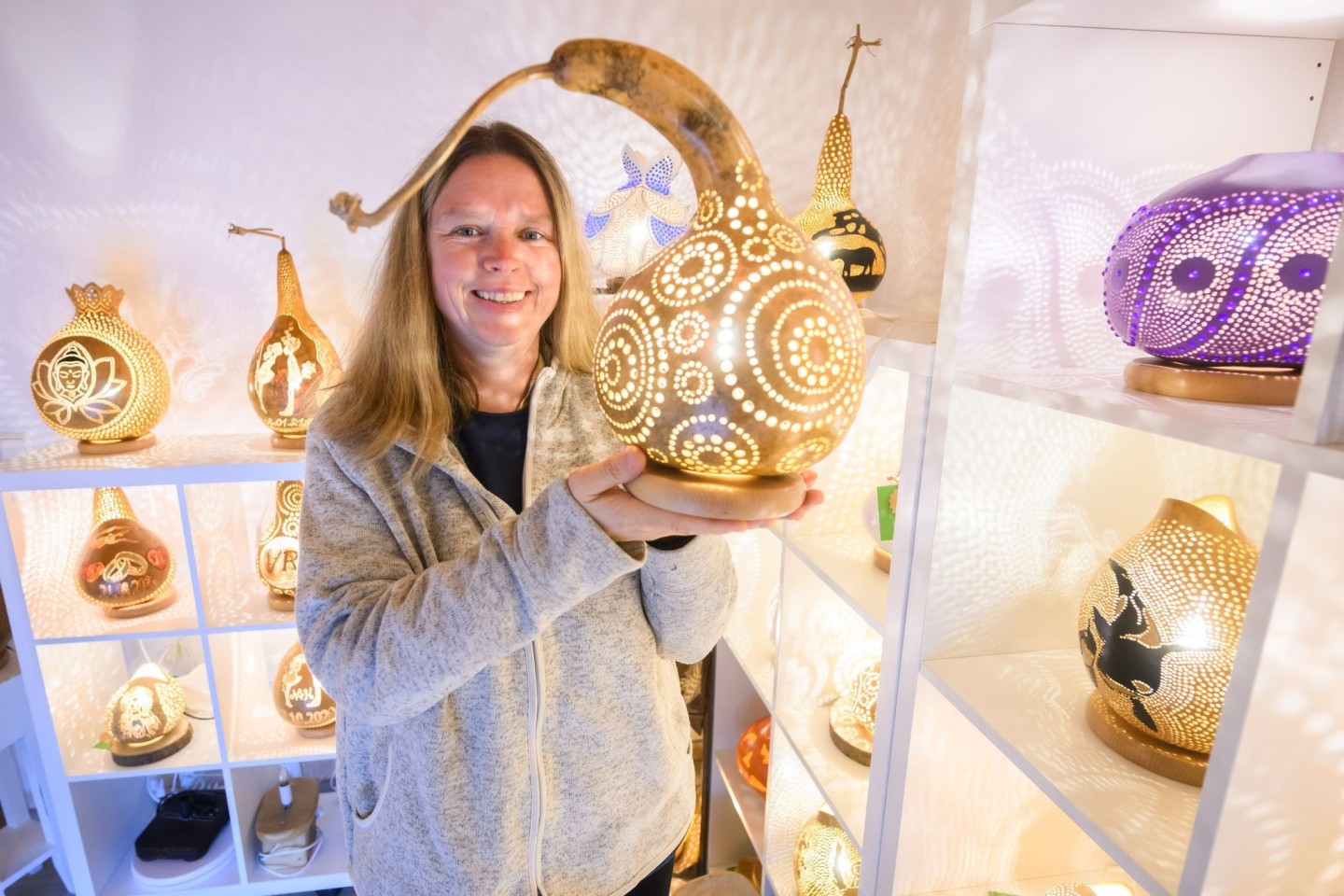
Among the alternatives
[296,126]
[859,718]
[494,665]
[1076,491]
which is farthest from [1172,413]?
[296,126]

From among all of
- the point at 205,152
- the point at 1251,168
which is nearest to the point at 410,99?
the point at 205,152

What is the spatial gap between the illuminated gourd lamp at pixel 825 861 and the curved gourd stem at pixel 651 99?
120 centimetres

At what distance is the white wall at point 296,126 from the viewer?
1.52 m

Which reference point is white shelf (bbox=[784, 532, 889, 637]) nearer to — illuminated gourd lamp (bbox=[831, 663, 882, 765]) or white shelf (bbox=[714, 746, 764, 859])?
illuminated gourd lamp (bbox=[831, 663, 882, 765])

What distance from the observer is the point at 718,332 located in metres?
0.54

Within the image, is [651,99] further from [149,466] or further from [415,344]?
[149,466]

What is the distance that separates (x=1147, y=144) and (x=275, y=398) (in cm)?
156

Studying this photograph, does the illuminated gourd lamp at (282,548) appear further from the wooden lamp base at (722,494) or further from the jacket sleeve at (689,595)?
the wooden lamp base at (722,494)

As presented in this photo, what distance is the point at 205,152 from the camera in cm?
157

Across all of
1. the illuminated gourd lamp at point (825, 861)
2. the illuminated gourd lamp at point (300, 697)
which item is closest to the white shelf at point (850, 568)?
the illuminated gourd lamp at point (825, 861)

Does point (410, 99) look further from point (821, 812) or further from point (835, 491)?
point (821, 812)

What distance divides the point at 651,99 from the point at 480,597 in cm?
48

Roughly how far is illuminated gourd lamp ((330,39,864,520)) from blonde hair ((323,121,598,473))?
0.36 meters

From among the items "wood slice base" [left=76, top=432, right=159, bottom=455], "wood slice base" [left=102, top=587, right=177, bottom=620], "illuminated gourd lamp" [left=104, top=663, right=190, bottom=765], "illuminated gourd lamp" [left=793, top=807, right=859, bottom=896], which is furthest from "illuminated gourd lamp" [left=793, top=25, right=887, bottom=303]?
"illuminated gourd lamp" [left=104, top=663, right=190, bottom=765]
